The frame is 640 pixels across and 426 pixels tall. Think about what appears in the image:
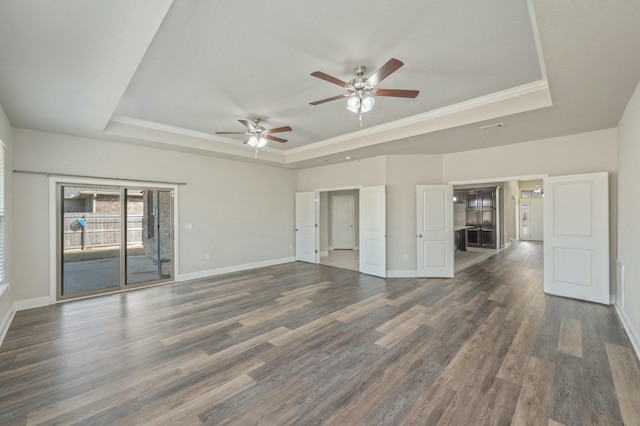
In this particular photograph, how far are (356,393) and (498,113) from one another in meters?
3.76

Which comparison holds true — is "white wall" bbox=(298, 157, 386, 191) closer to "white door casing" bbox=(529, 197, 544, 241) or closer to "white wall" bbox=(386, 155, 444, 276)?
"white wall" bbox=(386, 155, 444, 276)

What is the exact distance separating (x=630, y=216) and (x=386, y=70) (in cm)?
336

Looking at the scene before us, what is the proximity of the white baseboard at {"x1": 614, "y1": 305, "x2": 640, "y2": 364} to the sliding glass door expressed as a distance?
275 inches

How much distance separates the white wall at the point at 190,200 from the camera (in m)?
4.25

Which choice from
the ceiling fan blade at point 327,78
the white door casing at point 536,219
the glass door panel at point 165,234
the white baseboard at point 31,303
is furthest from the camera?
the white door casing at point 536,219

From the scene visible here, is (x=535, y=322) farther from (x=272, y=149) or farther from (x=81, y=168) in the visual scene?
(x=81, y=168)

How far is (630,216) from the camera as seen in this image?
3.16 meters

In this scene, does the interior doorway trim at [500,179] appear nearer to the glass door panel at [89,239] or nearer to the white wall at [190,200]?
the white wall at [190,200]

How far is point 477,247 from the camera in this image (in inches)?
423

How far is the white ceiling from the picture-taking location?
1.99 metres

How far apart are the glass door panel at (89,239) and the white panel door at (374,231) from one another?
497 centimetres

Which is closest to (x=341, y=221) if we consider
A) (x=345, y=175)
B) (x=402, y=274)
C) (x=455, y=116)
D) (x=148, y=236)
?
(x=345, y=175)

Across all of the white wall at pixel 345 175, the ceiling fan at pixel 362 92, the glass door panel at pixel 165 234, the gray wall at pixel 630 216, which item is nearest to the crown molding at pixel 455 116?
the gray wall at pixel 630 216

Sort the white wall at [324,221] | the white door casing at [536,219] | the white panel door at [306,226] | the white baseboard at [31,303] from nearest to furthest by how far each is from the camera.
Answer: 1. the white baseboard at [31,303]
2. the white panel door at [306,226]
3. the white wall at [324,221]
4. the white door casing at [536,219]
